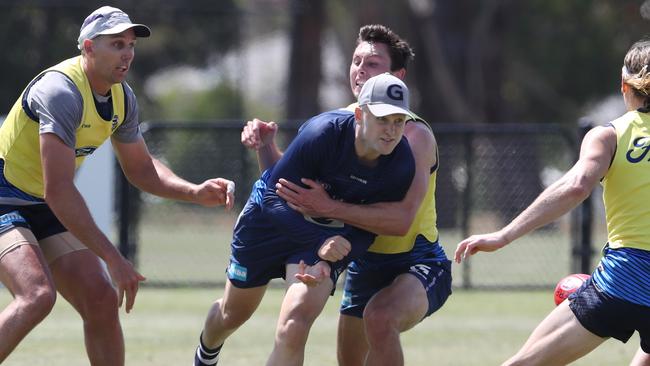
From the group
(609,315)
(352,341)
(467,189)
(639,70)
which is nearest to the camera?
(609,315)

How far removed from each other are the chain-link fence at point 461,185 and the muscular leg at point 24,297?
803cm

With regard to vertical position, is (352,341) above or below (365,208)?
below

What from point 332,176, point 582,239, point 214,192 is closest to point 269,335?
point 214,192

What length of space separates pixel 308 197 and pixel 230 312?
3.72 ft

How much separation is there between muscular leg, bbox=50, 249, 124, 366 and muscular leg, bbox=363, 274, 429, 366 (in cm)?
141

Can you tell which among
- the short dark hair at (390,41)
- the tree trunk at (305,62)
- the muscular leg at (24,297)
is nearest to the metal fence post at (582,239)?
the short dark hair at (390,41)

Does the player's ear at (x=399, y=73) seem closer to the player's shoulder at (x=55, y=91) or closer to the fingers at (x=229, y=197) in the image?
the fingers at (x=229, y=197)

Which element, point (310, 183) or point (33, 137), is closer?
point (310, 183)

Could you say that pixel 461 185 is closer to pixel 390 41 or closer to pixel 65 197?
pixel 390 41

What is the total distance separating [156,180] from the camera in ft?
25.2

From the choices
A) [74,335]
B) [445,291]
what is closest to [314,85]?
[74,335]

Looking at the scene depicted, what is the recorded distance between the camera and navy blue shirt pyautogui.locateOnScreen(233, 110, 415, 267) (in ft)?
22.3

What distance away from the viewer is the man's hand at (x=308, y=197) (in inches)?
266

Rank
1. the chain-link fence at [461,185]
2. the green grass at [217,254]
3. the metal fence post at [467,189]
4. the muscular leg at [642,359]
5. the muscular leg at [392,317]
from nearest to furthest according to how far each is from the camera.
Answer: the muscular leg at [642,359], the muscular leg at [392,317], the chain-link fence at [461,185], the metal fence post at [467,189], the green grass at [217,254]
